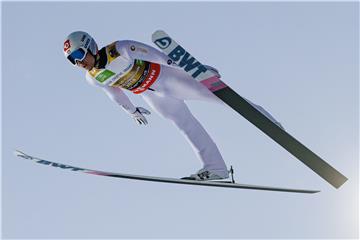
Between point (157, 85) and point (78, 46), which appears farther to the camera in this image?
point (157, 85)

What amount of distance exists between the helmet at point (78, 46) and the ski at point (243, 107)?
138 cm

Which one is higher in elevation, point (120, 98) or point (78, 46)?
point (78, 46)

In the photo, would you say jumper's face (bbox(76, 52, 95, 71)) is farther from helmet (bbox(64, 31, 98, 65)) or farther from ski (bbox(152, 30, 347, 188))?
ski (bbox(152, 30, 347, 188))

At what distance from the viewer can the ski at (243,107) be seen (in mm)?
8547

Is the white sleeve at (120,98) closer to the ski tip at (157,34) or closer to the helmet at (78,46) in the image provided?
the helmet at (78,46)

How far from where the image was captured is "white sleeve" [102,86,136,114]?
10258 mm

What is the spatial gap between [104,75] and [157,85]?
75 centimetres

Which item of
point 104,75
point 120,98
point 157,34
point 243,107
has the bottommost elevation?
point 243,107

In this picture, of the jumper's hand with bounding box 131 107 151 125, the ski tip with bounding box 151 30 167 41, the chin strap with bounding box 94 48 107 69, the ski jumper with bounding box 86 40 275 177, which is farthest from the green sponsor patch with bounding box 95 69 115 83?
the ski tip with bounding box 151 30 167 41

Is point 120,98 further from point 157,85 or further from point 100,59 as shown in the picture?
point 100,59

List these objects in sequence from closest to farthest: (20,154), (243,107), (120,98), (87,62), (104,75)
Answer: (243,107) → (87,62) → (104,75) → (120,98) → (20,154)

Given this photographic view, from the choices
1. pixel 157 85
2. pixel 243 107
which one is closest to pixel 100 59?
pixel 157 85

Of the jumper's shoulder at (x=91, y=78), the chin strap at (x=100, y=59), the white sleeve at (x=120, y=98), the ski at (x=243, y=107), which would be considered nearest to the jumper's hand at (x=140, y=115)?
the white sleeve at (x=120, y=98)

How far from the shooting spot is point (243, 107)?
8539mm
